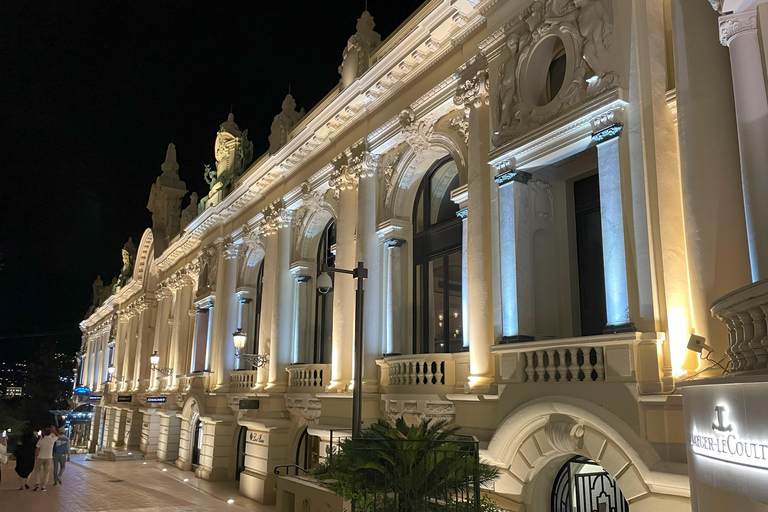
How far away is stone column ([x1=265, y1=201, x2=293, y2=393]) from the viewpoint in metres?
19.6

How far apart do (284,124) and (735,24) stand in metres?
16.0

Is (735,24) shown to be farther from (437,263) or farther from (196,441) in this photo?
(196,441)

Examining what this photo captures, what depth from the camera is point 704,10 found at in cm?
823

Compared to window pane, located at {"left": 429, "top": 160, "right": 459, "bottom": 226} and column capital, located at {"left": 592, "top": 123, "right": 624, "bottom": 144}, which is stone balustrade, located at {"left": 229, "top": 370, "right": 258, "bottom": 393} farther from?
column capital, located at {"left": 592, "top": 123, "right": 624, "bottom": 144}

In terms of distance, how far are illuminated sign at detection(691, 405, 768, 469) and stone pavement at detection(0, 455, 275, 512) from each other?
1428 centimetres

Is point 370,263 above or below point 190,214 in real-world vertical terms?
below

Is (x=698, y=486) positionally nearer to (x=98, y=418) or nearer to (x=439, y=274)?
(x=439, y=274)

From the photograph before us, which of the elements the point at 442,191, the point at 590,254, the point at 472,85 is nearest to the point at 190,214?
the point at 442,191

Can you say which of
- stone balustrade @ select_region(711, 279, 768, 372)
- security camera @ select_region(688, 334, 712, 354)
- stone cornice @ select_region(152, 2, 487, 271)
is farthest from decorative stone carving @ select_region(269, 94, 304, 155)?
stone balustrade @ select_region(711, 279, 768, 372)

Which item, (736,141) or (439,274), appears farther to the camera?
(439,274)

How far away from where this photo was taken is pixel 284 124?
2145 centimetres

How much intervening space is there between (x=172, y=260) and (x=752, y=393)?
3338 cm

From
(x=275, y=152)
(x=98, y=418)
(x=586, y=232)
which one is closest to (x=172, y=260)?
(x=275, y=152)

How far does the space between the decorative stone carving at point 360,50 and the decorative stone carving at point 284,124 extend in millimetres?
4230
